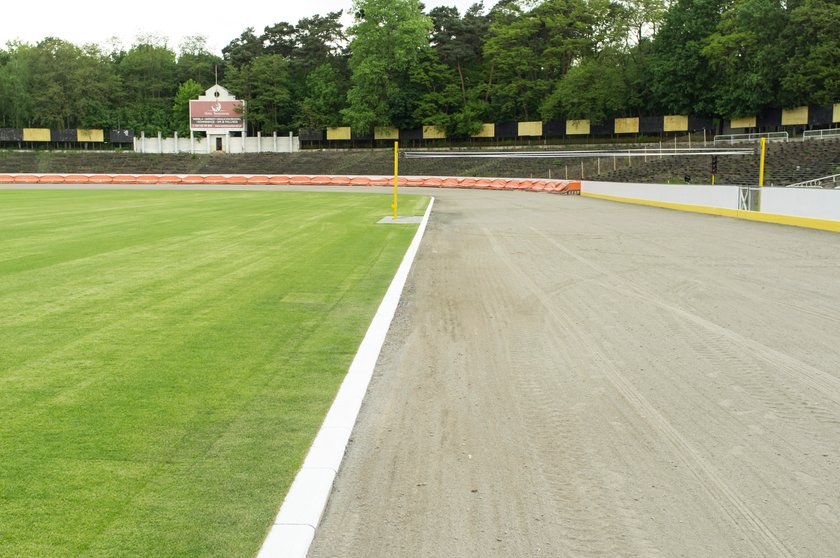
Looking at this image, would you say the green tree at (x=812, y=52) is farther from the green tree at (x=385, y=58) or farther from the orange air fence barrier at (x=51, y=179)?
the orange air fence barrier at (x=51, y=179)

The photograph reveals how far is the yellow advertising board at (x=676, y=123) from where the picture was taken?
80863 mm

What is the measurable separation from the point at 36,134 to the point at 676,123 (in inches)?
3463

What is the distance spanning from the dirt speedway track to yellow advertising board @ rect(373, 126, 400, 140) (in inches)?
3498

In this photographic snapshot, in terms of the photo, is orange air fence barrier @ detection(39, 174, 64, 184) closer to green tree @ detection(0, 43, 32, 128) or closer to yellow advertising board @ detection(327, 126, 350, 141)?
yellow advertising board @ detection(327, 126, 350, 141)

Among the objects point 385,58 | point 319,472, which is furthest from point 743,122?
point 319,472

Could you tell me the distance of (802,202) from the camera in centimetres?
2402

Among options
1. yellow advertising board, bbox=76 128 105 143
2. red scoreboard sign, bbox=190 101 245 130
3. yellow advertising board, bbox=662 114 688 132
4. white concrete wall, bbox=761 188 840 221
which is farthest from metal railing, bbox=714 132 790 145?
yellow advertising board, bbox=76 128 105 143

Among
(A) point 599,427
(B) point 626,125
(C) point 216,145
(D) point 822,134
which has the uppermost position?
(B) point 626,125

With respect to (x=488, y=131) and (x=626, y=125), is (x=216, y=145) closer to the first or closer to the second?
(x=488, y=131)

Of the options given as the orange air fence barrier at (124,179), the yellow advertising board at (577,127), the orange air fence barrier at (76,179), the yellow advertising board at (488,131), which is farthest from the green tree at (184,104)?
the yellow advertising board at (577,127)

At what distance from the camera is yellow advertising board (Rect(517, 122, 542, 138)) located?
91.1 metres

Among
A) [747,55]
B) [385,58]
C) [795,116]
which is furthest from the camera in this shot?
[385,58]

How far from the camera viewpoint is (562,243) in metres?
18.0

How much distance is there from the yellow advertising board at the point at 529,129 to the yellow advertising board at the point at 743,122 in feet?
78.2
